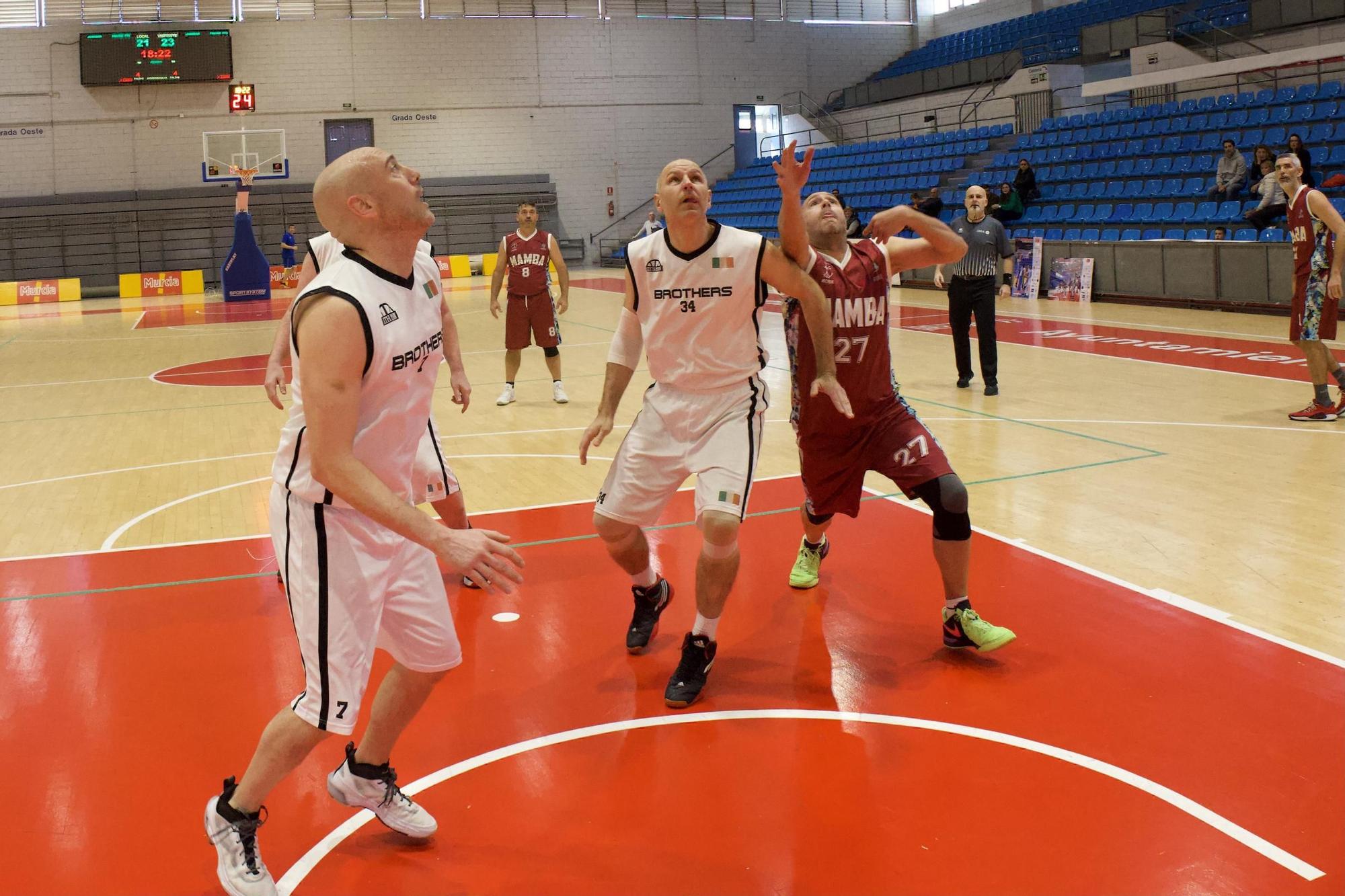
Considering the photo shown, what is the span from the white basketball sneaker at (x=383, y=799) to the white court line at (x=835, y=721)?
13 centimetres

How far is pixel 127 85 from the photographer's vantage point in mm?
29734

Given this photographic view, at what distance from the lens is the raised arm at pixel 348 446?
8.39ft

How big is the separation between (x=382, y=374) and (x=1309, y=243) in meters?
7.62

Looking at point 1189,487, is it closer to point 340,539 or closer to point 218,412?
point 340,539

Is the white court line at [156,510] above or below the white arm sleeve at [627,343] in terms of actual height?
below

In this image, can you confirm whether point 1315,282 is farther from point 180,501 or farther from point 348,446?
point 180,501

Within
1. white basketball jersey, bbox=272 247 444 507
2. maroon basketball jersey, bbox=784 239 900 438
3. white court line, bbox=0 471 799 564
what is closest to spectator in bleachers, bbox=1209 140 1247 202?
white court line, bbox=0 471 799 564

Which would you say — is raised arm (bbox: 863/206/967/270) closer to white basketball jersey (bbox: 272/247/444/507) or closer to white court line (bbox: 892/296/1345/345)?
white basketball jersey (bbox: 272/247/444/507)

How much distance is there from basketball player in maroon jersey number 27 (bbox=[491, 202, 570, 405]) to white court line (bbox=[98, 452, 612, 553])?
7.39 feet

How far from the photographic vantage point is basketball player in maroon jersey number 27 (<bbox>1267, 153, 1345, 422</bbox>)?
25.7 feet

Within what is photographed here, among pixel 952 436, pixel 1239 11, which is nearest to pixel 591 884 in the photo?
pixel 952 436

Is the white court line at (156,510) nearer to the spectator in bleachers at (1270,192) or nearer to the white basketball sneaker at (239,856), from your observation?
the white basketball sneaker at (239,856)

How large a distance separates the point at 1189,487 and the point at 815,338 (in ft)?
11.1

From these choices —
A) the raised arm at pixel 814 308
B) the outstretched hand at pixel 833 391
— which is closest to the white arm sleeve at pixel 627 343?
the raised arm at pixel 814 308
